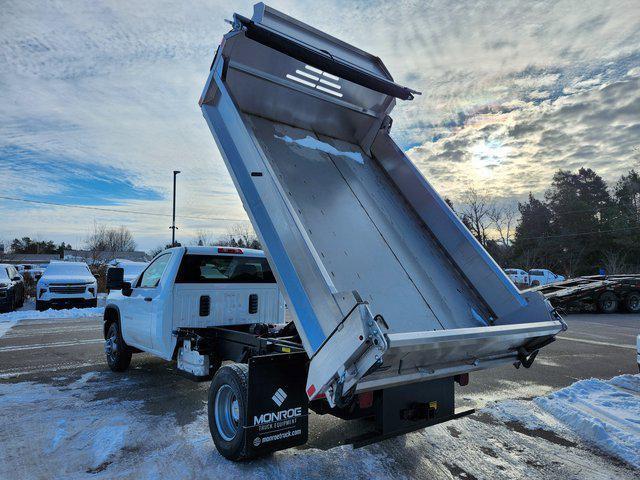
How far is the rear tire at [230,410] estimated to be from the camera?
12.0ft

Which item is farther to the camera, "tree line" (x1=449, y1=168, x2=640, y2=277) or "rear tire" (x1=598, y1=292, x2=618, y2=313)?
"tree line" (x1=449, y1=168, x2=640, y2=277)

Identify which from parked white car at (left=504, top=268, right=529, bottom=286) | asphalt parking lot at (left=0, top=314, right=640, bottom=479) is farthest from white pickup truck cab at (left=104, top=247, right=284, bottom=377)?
parked white car at (left=504, top=268, right=529, bottom=286)

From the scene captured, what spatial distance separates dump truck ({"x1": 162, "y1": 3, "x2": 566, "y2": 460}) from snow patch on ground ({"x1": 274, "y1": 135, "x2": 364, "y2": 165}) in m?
0.02

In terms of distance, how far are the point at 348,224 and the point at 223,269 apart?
2491mm

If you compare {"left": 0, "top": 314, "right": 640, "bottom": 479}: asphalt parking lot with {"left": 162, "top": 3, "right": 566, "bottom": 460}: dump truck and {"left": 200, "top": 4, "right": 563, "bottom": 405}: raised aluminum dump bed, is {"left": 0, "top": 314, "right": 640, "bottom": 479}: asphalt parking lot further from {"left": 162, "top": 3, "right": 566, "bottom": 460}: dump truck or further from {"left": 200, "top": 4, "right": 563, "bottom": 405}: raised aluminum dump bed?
{"left": 200, "top": 4, "right": 563, "bottom": 405}: raised aluminum dump bed

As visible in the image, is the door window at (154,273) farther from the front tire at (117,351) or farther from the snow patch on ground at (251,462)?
the snow patch on ground at (251,462)

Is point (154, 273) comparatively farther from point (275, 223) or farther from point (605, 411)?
point (605, 411)

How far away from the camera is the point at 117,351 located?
7176 millimetres

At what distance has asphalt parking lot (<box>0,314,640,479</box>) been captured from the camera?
4.32m

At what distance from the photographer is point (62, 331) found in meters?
12.1

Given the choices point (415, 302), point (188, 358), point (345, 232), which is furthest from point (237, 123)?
point (188, 358)

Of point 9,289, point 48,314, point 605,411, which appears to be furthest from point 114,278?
point 9,289

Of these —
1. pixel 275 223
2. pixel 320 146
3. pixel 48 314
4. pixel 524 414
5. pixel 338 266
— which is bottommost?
pixel 48 314

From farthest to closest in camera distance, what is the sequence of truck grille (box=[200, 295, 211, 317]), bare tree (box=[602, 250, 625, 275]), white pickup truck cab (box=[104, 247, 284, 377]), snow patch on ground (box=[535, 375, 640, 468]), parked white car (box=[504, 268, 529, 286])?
bare tree (box=[602, 250, 625, 275])
parked white car (box=[504, 268, 529, 286])
truck grille (box=[200, 295, 211, 317])
white pickup truck cab (box=[104, 247, 284, 377])
snow patch on ground (box=[535, 375, 640, 468])
